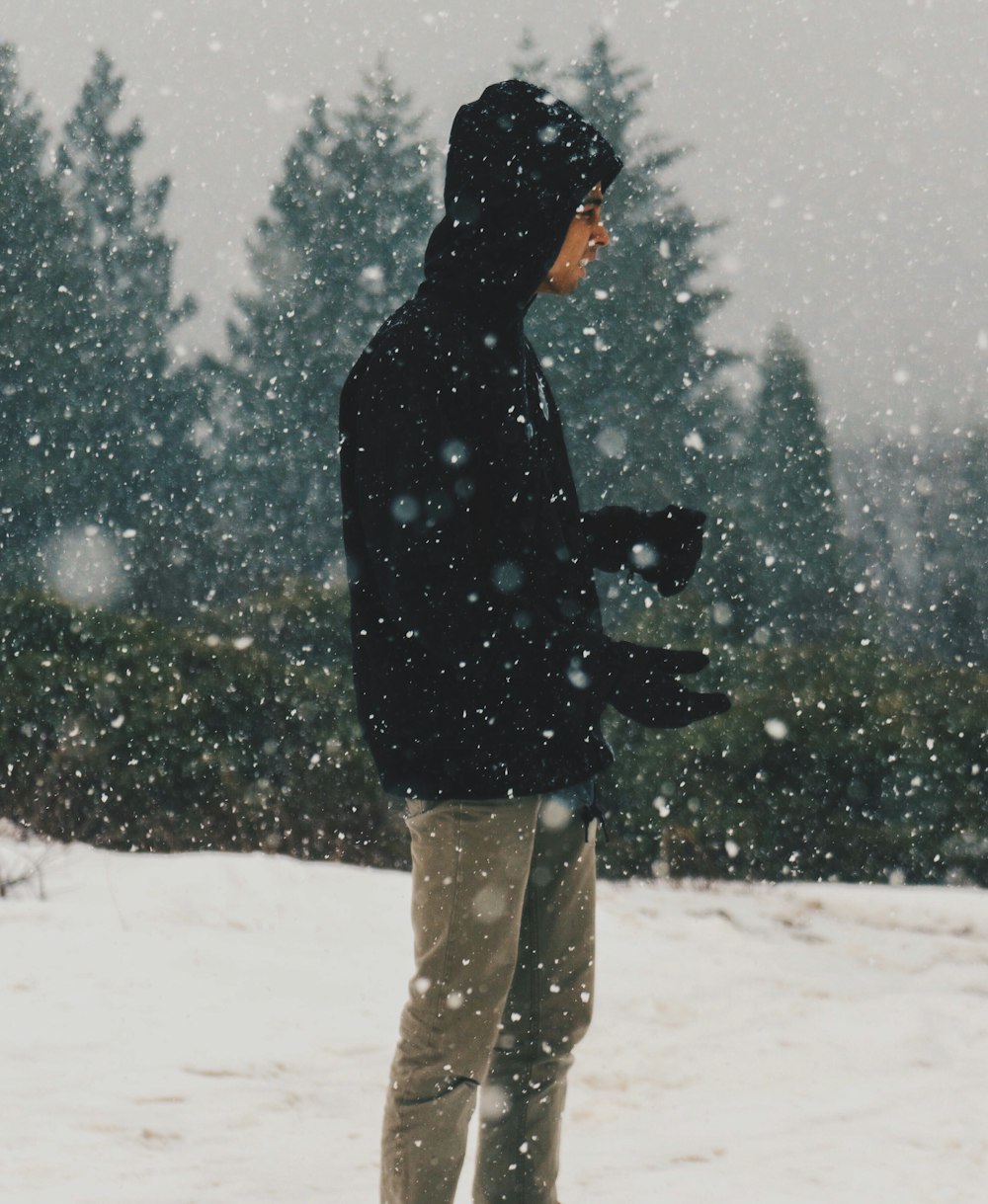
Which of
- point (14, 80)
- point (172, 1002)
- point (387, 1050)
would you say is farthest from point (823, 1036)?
point (14, 80)

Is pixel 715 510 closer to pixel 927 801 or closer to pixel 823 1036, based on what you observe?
pixel 927 801

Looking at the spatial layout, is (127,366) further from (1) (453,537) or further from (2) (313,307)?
(1) (453,537)

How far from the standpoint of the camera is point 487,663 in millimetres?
1712

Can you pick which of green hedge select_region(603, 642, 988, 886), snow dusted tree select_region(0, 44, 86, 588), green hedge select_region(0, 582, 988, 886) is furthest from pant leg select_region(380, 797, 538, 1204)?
snow dusted tree select_region(0, 44, 86, 588)

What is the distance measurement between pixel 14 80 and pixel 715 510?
19561mm

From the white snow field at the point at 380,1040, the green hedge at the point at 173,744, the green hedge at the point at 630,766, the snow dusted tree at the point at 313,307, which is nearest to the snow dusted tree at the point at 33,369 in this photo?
the snow dusted tree at the point at 313,307

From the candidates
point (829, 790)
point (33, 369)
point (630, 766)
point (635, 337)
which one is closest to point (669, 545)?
point (829, 790)

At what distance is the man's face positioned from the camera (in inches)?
79.0

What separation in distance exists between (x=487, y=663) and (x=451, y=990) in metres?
0.49

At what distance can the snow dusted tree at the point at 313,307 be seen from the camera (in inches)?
775

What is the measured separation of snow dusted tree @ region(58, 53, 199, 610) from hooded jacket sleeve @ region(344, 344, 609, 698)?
1645cm

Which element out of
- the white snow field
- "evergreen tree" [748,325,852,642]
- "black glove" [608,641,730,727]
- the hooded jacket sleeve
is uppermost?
"evergreen tree" [748,325,852,642]

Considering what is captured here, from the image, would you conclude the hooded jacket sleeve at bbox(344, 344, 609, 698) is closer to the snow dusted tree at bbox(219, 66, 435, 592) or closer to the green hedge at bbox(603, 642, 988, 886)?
the green hedge at bbox(603, 642, 988, 886)

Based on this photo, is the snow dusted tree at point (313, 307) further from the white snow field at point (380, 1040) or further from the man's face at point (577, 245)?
the man's face at point (577, 245)
